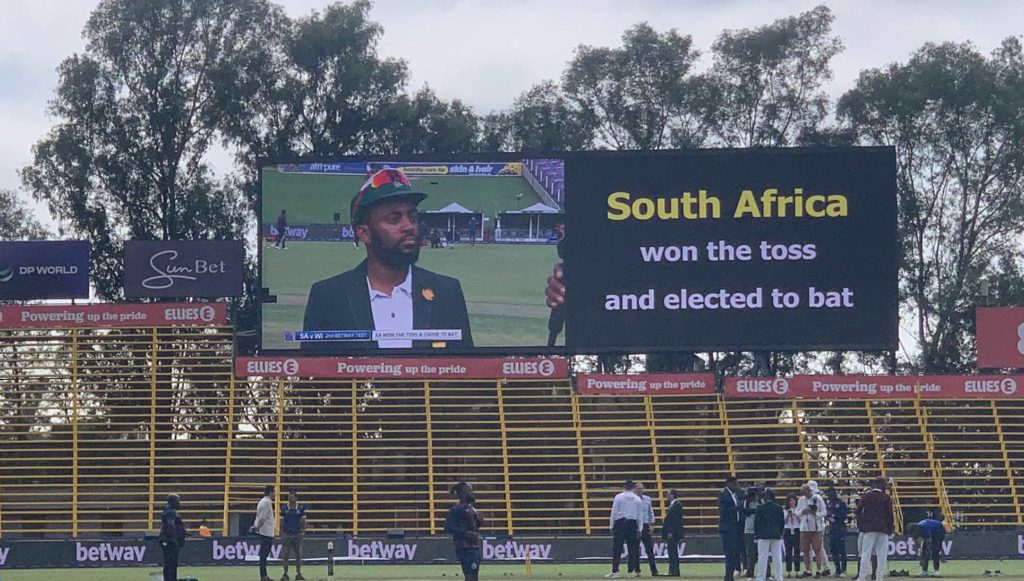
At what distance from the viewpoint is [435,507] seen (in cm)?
4191

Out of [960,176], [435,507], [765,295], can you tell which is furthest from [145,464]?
[960,176]

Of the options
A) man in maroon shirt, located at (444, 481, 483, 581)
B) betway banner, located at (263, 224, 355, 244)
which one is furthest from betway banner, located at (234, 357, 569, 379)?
man in maroon shirt, located at (444, 481, 483, 581)

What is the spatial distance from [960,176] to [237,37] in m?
24.5

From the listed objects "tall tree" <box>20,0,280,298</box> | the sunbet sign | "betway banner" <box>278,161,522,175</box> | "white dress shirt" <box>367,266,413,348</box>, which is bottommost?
"white dress shirt" <box>367,266,413,348</box>

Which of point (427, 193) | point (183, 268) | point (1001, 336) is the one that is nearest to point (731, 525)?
point (427, 193)

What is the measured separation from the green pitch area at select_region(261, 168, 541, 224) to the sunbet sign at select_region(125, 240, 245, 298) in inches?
119

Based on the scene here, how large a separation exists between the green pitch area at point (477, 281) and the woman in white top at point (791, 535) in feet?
35.9

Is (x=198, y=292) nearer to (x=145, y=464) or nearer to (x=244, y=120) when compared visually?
(x=145, y=464)

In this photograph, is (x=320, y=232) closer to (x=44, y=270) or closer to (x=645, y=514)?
(x=44, y=270)

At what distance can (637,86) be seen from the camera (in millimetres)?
60094

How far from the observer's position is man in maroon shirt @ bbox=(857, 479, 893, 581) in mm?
27375

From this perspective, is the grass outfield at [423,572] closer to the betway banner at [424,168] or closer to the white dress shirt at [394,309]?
the white dress shirt at [394,309]

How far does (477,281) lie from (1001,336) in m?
13.2

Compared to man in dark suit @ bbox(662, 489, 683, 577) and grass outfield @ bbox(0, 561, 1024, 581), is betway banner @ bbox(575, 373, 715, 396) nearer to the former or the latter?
grass outfield @ bbox(0, 561, 1024, 581)
